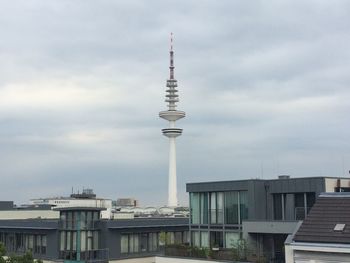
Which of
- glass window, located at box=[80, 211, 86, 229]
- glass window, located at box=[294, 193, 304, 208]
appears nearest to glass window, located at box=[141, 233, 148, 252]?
glass window, located at box=[80, 211, 86, 229]

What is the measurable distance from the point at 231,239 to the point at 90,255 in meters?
14.1

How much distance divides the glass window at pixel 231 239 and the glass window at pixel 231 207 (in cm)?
87

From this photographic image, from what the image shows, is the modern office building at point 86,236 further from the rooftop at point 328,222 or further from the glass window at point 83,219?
the rooftop at point 328,222

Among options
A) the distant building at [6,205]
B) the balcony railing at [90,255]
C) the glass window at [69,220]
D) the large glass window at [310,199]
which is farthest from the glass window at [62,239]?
the distant building at [6,205]

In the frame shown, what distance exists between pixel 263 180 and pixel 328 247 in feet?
41.7

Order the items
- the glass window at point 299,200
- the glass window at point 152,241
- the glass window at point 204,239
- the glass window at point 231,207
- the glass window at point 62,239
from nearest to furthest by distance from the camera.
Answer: the glass window at point 299,200 → the glass window at point 231,207 → the glass window at point 204,239 → the glass window at point 62,239 → the glass window at point 152,241

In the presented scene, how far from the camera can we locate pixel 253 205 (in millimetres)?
40375

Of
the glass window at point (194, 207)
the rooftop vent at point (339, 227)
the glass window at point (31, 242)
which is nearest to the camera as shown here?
the rooftop vent at point (339, 227)

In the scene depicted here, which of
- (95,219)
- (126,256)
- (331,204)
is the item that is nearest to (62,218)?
(95,219)

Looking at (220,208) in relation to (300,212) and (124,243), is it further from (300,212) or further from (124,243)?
(124,243)

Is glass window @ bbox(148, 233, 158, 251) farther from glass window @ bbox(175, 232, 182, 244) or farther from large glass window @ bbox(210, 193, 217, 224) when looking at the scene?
large glass window @ bbox(210, 193, 217, 224)

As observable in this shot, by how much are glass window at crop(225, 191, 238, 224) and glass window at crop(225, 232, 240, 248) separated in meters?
0.87

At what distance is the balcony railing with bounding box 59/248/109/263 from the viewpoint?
161 feet

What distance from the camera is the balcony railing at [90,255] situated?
49.1 meters
